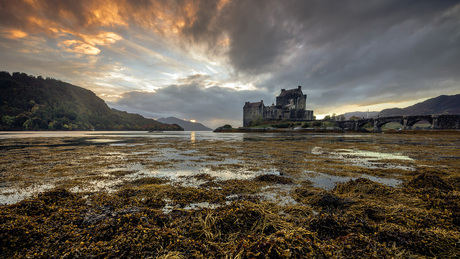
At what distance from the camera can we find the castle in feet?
324

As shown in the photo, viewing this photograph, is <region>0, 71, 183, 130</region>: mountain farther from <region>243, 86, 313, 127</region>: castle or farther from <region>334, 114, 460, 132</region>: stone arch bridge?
<region>334, 114, 460, 132</region>: stone arch bridge

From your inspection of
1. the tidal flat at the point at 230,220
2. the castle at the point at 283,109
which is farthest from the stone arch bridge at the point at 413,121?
the tidal flat at the point at 230,220

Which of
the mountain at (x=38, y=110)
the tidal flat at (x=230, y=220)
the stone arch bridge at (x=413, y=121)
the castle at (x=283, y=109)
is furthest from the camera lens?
the mountain at (x=38, y=110)

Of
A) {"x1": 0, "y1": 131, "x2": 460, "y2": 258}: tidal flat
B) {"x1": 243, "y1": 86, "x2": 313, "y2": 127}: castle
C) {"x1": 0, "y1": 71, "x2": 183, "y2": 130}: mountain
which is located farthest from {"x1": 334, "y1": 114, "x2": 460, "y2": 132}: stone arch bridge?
{"x1": 0, "y1": 71, "x2": 183, "y2": 130}: mountain

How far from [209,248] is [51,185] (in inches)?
316

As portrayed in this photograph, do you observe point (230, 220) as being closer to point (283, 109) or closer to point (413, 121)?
point (413, 121)

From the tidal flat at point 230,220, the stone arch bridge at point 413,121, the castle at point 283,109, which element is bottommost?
the tidal flat at point 230,220

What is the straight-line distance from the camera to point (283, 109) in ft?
332

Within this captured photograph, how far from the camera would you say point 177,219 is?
4059 millimetres

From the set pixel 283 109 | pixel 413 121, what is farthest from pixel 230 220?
pixel 283 109

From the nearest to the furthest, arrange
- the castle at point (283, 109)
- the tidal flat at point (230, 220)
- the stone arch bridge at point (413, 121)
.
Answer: the tidal flat at point (230, 220), the stone arch bridge at point (413, 121), the castle at point (283, 109)

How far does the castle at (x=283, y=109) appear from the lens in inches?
3890

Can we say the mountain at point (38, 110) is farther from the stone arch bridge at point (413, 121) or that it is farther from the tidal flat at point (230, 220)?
the tidal flat at point (230, 220)

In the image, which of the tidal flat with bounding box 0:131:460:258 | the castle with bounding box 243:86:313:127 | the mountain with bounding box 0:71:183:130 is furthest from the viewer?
the mountain with bounding box 0:71:183:130
